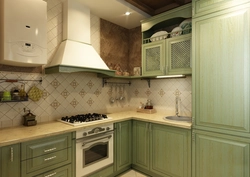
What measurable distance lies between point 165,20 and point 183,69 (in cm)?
87

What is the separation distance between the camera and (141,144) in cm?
248

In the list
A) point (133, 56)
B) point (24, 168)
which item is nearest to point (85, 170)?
point (24, 168)

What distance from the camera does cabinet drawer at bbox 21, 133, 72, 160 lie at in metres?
1.49

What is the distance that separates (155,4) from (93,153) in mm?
2599

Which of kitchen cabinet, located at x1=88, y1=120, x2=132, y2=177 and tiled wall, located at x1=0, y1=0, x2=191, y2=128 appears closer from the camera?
tiled wall, located at x1=0, y1=0, x2=191, y2=128

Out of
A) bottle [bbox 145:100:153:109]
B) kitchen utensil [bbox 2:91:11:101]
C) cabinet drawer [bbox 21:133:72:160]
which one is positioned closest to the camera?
cabinet drawer [bbox 21:133:72:160]

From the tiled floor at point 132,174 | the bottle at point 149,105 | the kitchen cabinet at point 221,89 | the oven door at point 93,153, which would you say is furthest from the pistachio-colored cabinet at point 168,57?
the tiled floor at point 132,174

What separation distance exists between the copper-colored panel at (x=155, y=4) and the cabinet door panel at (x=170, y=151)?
77.8 inches

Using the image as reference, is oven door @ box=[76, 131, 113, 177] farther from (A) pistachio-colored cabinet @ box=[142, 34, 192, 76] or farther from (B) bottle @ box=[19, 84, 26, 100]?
(A) pistachio-colored cabinet @ box=[142, 34, 192, 76]

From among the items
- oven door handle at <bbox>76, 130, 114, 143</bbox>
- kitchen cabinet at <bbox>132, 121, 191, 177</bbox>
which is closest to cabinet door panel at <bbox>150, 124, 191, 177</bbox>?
kitchen cabinet at <bbox>132, 121, 191, 177</bbox>

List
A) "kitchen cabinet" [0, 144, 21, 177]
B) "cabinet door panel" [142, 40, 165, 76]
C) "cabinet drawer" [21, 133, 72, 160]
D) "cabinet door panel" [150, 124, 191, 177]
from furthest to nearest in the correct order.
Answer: "cabinet door panel" [142, 40, 165, 76], "cabinet door panel" [150, 124, 191, 177], "cabinet drawer" [21, 133, 72, 160], "kitchen cabinet" [0, 144, 21, 177]

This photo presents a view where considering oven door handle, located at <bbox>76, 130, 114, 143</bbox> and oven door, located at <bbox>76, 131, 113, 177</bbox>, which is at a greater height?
oven door handle, located at <bbox>76, 130, 114, 143</bbox>

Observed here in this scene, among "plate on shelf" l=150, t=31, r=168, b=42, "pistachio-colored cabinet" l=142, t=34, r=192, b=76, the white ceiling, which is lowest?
"pistachio-colored cabinet" l=142, t=34, r=192, b=76

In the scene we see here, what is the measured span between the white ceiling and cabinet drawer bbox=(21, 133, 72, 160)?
1966mm
